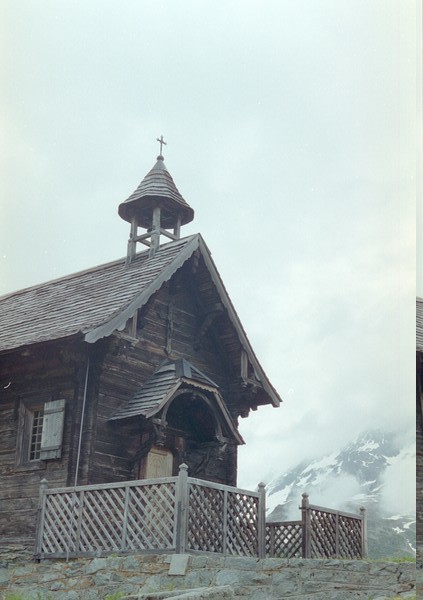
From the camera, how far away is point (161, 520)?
1437 centimetres

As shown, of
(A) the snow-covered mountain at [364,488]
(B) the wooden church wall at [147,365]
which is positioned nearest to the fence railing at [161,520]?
(B) the wooden church wall at [147,365]

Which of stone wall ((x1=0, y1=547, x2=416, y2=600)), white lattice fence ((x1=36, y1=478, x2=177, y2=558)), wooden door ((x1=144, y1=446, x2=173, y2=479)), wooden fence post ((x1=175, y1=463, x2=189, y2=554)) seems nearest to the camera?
stone wall ((x1=0, y1=547, x2=416, y2=600))

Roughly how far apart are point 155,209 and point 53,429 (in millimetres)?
7041

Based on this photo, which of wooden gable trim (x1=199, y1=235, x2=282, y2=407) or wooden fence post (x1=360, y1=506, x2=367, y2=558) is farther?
wooden gable trim (x1=199, y1=235, x2=282, y2=407)

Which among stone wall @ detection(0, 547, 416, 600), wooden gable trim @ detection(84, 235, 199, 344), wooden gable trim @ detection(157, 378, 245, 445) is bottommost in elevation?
stone wall @ detection(0, 547, 416, 600)

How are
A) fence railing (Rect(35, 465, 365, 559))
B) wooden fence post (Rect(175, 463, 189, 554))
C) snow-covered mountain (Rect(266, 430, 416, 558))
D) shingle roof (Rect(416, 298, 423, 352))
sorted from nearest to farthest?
wooden fence post (Rect(175, 463, 189, 554)) < fence railing (Rect(35, 465, 365, 559)) < shingle roof (Rect(416, 298, 423, 352)) < snow-covered mountain (Rect(266, 430, 416, 558))

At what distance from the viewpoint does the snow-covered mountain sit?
3378 cm

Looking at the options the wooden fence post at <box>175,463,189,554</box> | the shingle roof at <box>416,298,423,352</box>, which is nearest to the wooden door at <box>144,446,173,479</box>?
the wooden fence post at <box>175,463,189,554</box>

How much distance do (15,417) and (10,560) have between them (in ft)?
9.94

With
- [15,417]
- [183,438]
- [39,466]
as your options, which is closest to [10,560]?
[39,466]

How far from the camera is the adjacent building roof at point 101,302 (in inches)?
675

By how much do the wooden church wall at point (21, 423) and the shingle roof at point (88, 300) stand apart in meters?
0.62

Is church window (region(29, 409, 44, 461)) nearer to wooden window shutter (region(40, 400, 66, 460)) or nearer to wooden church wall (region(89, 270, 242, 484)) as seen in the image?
wooden window shutter (region(40, 400, 66, 460))

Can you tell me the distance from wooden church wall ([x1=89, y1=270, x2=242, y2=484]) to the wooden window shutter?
0.69 meters
